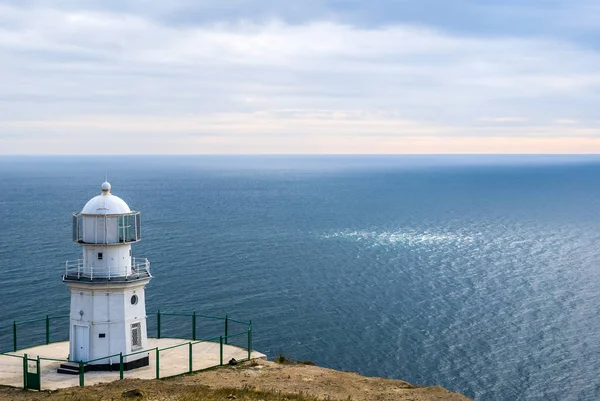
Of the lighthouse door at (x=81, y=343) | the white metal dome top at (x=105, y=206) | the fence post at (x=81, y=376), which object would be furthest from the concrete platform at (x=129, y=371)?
the white metal dome top at (x=105, y=206)

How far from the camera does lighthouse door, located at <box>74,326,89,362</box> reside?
31.2m

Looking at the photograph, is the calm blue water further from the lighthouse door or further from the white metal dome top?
the white metal dome top

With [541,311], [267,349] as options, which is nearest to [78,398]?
[267,349]

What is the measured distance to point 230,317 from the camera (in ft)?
173

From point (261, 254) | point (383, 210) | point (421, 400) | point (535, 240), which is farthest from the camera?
point (383, 210)

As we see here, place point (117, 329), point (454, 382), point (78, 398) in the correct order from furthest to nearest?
point (454, 382) → point (117, 329) → point (78, 398)

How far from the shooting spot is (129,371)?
31312 mm

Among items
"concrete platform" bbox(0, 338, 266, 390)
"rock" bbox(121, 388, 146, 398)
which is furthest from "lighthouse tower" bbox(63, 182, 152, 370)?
"rock" bbox(121, 388, 146, 398)

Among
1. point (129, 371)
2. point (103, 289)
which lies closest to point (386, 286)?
point (129, 371)

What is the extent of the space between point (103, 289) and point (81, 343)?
271cm

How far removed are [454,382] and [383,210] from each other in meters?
99.8

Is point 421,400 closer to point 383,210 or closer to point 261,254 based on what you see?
point 261,254

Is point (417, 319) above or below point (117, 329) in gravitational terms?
below

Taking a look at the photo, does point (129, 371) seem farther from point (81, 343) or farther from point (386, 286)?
point (386, 286)
